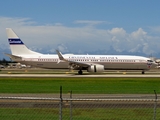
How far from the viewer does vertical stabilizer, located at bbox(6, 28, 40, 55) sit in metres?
59.3

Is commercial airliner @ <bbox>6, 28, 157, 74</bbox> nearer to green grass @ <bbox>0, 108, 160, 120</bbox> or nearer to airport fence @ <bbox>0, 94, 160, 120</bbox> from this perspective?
airport fence @ <bbox>0, 94, 160, 120</bbox>

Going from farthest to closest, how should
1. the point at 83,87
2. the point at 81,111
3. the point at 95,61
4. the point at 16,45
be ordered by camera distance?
1. the point at 16,45
2. the point at 95,61
3. the point at 83,87
4. the point at 81,111

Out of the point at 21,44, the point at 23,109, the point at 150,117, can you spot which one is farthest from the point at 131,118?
the point at 21,44

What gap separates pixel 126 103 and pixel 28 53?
44349mm

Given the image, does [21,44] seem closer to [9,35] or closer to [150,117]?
[9,35]

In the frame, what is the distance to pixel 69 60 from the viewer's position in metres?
57.0

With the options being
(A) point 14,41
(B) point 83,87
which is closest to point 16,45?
(A) point 14,41

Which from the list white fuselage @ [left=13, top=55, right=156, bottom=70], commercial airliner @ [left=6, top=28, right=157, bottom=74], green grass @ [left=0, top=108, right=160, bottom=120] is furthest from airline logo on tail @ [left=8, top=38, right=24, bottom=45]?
green grass @ [left=0, top=108, right=160, bottom=120]

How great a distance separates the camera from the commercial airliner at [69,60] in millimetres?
56750

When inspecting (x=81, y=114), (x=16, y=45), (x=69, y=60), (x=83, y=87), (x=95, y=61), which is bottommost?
(x=83, y=87)

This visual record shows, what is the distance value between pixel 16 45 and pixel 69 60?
413 inches

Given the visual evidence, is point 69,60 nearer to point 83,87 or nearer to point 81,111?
point 83,87

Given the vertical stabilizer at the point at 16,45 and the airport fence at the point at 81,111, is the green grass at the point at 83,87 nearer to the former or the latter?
the airport fence at the point at 81,111

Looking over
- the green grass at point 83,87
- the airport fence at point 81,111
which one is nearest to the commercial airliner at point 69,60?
the green grass at point 83,87
